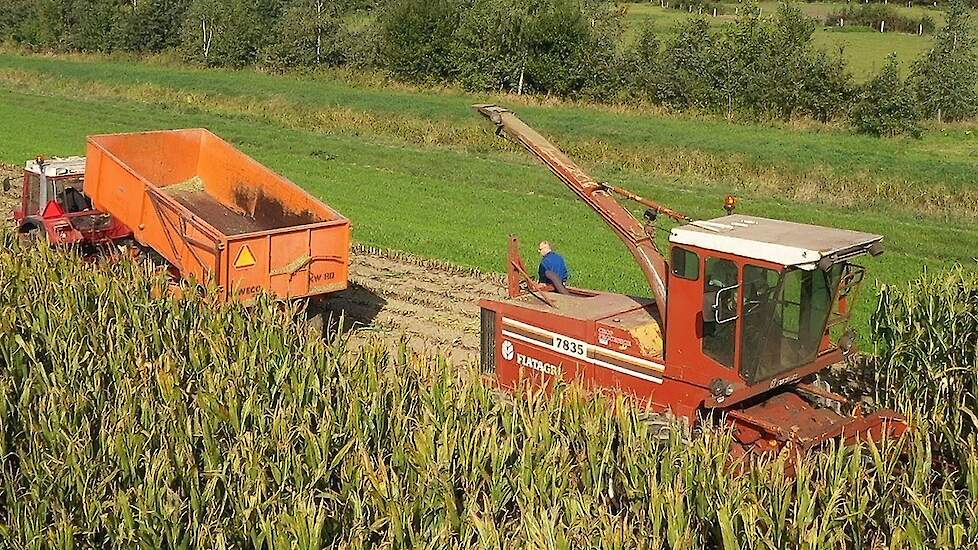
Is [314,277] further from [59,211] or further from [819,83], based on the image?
[819,83]

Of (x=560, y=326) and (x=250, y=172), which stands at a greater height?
(x=250, y=172)

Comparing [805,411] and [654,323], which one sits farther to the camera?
[654,323]

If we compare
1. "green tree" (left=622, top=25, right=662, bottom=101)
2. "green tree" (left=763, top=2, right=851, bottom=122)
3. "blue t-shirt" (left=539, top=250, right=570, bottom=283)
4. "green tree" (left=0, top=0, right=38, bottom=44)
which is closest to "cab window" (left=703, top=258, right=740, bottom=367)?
"blue t-shirt" (left=539, top=250, right=570, bottom=283)

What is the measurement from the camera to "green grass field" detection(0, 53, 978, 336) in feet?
63.8

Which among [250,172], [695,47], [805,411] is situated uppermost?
[695,47]

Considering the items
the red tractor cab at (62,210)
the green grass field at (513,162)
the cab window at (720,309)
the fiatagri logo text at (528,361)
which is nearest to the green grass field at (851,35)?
the green grass field at (513,162)

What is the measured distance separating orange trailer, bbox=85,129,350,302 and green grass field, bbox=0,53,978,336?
3862 millimetres

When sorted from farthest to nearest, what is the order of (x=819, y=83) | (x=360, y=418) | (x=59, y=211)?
(x=819, y=83) < (x=59, y=211) < (x=360, y=418)

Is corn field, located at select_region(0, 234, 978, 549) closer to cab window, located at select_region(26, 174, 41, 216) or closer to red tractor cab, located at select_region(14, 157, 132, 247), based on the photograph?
red tractor cab, located at select_region(14, 157, 132, 247)

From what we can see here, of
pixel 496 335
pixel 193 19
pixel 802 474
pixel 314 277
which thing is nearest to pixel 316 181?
pixel 314 277

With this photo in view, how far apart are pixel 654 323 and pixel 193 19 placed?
47752mm

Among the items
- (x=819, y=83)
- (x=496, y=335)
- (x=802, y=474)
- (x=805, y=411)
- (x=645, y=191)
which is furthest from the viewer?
(x=819, y=83)

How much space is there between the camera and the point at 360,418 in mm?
7910

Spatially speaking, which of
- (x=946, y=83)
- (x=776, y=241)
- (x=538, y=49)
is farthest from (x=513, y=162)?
(x=776, y=241)
